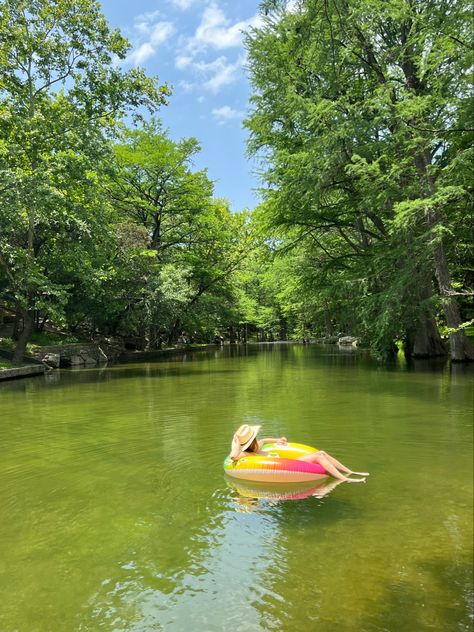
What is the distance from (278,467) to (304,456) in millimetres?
360

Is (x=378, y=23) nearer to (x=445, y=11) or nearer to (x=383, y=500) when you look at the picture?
(x=445, y=11)

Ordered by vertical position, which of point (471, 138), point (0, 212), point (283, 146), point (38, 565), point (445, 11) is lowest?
point (38, 565)

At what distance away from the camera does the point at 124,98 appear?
23.8m

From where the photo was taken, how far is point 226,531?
16.1 feet

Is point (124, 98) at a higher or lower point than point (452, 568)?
higher

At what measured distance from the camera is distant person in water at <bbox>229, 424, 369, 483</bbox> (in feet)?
20.1

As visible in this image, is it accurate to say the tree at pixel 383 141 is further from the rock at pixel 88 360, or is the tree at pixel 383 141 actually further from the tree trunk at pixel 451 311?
the rock at pixel 88 360

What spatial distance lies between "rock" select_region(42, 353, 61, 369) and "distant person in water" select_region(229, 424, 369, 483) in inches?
892

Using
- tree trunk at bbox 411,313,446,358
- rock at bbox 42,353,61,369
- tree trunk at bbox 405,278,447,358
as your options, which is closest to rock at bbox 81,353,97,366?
rock at bbox 42,353,61,369

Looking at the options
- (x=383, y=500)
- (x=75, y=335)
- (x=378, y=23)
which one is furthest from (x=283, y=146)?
(x=383, y=500)

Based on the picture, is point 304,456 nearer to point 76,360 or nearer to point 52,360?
point 52,360

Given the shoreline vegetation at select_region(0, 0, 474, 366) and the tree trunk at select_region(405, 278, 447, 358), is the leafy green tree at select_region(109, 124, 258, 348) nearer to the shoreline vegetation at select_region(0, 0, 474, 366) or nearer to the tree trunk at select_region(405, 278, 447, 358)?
the shoreline vegetation at select_region(0, 0, 474, 366)

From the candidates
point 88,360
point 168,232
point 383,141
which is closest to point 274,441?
point 383,141

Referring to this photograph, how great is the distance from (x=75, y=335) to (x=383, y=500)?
104 ft
